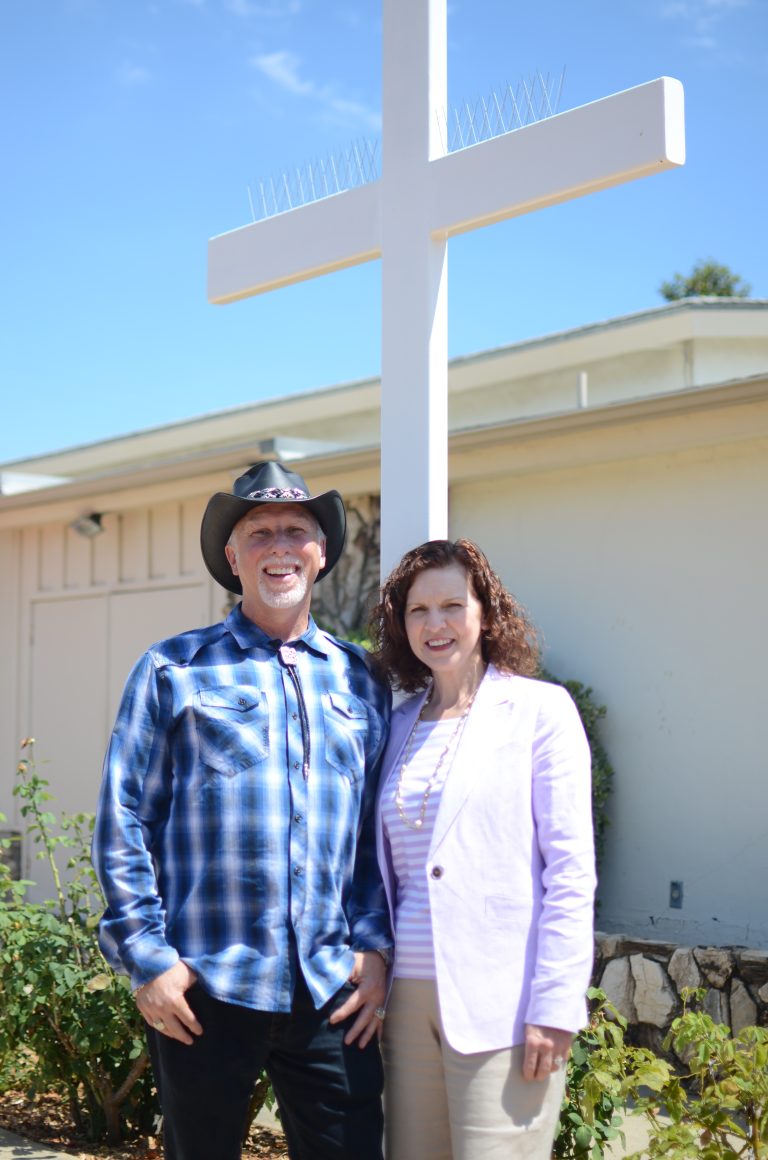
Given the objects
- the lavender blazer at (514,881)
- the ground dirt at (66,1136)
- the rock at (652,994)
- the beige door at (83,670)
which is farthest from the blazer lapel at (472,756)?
the beige door at (83,670)

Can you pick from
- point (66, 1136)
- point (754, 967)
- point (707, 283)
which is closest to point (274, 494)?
point (66, 1136)

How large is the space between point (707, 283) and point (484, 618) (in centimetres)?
3204

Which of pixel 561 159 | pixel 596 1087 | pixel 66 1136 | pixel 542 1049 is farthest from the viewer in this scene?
pixel 66 1136

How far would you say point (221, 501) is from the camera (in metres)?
3.08

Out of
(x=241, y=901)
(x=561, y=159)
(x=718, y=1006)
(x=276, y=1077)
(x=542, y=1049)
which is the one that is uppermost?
(x=561, y=159)

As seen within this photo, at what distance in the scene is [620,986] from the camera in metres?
5.56

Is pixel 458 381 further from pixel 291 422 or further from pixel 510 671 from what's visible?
pixel 510 671

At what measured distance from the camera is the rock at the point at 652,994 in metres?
5.41

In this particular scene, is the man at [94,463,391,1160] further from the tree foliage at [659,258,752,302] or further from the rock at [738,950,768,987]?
the tree foliage at [659,258,752,302]

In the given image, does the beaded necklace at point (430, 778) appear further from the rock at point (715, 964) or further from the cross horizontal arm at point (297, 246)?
the rock at point (715, 964)

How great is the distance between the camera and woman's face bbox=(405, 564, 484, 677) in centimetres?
288

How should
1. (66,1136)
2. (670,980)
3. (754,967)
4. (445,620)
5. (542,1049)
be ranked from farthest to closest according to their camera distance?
(670,980)
(754,967)
(66,1136)
(445,620)
(542,1049)

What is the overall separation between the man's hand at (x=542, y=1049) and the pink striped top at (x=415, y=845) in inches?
9.6

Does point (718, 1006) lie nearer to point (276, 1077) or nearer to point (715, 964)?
point (715, 964)
